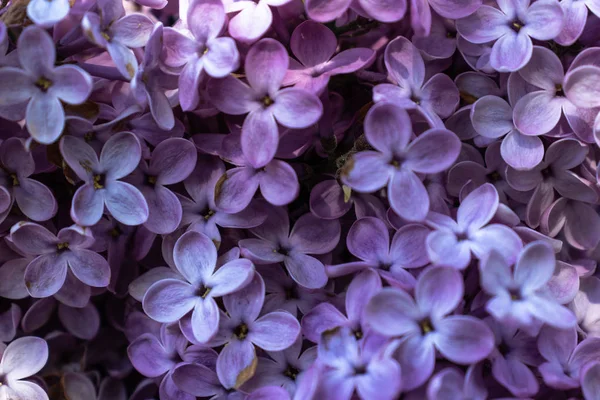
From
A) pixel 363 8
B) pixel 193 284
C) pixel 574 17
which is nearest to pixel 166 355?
pixel 193 284

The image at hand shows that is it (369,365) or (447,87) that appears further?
(447,87)

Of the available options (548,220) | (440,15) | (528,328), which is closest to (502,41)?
(440,15)

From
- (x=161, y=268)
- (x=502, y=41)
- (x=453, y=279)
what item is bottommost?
(x=161, y=268)

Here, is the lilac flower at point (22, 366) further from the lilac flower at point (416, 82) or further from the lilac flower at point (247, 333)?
the lilac flower at point (416, 82)

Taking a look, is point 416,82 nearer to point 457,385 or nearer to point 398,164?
point 398,164

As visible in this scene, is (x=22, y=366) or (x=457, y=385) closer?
(x=457, y=385)

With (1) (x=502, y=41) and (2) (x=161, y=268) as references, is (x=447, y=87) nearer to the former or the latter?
(1) (x=502, y=41)
